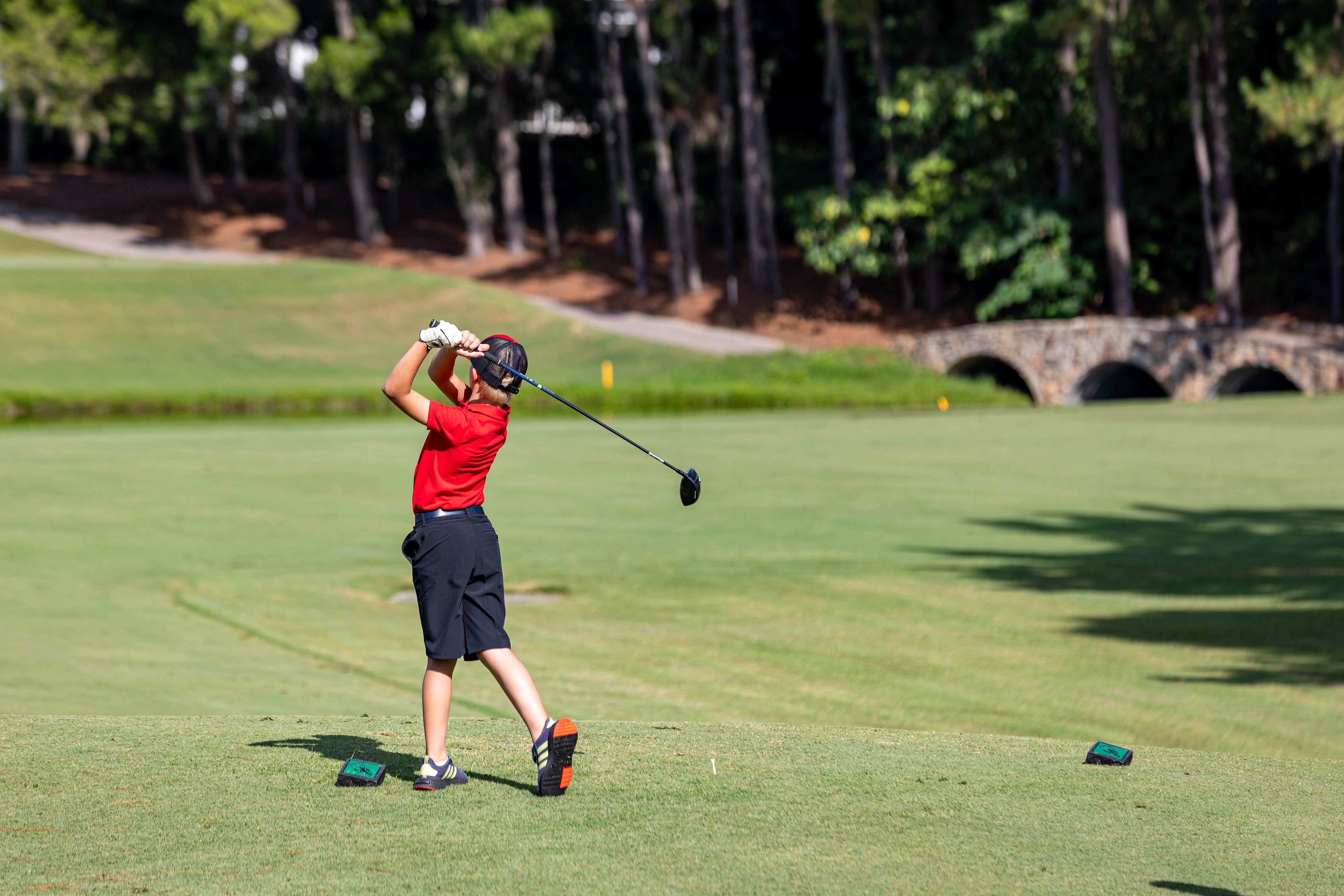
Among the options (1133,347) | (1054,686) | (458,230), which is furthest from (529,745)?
(458,230)

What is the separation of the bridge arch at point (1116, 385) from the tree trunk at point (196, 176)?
4533 centimetres

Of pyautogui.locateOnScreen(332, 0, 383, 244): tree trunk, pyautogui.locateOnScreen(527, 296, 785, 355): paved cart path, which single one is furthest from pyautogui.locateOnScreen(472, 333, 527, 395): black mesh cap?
pyautogui.locateOnScreen(332, 0, 383, 244): tree trunk

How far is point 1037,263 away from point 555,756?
145ft

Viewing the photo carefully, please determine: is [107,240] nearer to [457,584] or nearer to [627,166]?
[627,166]

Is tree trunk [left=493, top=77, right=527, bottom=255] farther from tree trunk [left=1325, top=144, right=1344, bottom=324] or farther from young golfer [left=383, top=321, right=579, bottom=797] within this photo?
young golfer [left=383, top=321, right=579, bottom=797]

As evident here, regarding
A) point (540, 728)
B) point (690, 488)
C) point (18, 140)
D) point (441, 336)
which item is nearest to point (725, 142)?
point (18, 140)

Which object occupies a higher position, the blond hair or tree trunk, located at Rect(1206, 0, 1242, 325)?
tree trunk, located at Rect(1206, 0, 1242, 325)

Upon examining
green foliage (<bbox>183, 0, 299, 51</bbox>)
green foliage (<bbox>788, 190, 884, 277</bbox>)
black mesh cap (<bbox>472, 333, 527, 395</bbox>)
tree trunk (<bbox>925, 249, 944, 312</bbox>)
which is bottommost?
black mesh cap (<bbox>472, 333, 527, 395</bbox>)

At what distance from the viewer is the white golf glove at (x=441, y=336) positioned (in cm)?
541

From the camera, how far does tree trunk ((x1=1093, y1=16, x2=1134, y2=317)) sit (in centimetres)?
4384

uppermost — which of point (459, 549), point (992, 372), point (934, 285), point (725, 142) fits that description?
point (725, 142)

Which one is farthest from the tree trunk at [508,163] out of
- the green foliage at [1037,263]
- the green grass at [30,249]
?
the green foliage at [1037,263]

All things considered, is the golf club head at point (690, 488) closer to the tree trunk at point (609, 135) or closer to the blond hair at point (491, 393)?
the blond hair at point (491, 393)

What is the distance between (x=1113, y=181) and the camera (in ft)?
144
